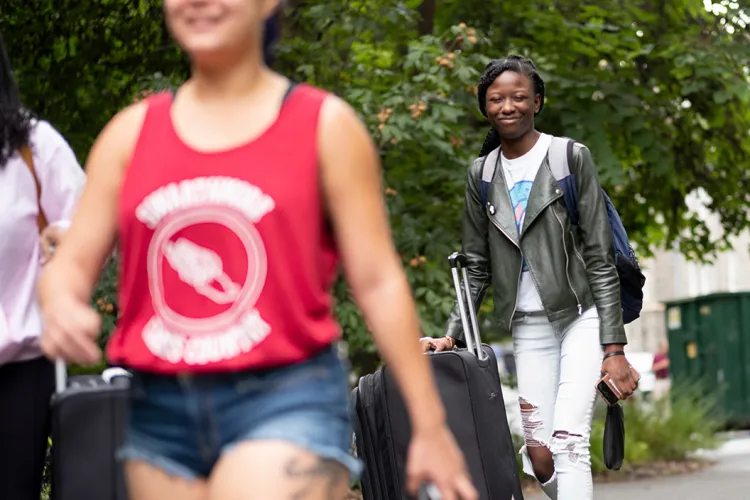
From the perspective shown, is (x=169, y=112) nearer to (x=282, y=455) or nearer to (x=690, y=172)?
(x=282, y=455)

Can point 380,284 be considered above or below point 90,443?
above

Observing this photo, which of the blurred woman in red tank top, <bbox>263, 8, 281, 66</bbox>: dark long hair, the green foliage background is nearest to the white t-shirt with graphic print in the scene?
<bbox>263, 8, 281, 66</bbox>: dark long hair

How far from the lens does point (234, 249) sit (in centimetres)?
266

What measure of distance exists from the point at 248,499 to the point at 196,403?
0.77 feet

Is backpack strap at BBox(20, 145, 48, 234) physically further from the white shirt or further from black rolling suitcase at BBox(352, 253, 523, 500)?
black rolling suitcase at BBox(352, 253, 523, 500)

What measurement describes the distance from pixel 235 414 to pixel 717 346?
70.1 ft

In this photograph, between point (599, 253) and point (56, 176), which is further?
point (599, 253)

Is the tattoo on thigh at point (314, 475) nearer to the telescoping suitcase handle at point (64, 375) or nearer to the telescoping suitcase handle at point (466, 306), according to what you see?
the telescoping suitcase handle at point (64, 375)

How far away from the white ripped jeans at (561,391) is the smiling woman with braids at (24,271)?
7.92ft

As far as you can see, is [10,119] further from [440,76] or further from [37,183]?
[440,76]

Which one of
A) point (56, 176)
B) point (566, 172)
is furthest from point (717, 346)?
point (56, 176)

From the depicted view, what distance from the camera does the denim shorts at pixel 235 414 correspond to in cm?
264

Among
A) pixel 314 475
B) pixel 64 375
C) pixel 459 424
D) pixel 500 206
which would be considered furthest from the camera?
pixel 500 206

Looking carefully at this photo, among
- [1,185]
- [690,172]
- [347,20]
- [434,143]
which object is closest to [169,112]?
[1,185]
